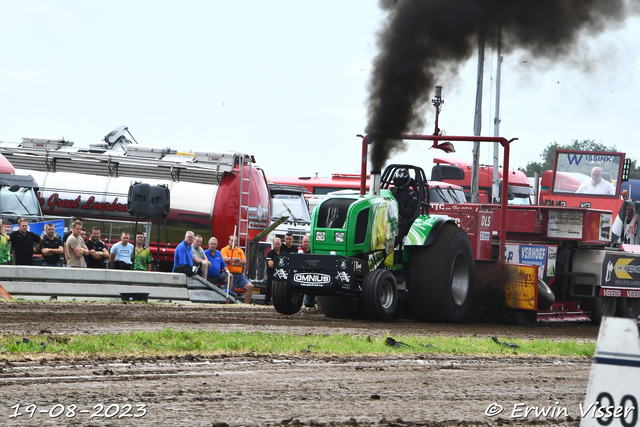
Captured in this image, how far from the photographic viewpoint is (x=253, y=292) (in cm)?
1873

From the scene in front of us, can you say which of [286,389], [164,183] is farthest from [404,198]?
[164,183]

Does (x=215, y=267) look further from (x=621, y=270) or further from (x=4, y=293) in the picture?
(x=621, y=270)

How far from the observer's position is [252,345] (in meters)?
8.12

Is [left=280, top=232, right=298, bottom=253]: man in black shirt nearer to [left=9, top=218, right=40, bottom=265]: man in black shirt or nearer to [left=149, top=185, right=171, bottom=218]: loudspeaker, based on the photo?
[left=149, top=185, right=171, bottom=218]: loudspeaker

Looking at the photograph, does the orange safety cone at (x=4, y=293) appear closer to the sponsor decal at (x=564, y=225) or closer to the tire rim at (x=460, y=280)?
the tire rim at (x=460, y=280)

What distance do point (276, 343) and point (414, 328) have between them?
3105mm

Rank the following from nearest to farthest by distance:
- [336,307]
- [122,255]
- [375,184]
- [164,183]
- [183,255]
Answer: [375,184] < [336,307] < [183,255] < [122,255] < [164,183]

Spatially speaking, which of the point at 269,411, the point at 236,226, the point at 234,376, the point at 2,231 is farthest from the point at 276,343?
the point at 236,226

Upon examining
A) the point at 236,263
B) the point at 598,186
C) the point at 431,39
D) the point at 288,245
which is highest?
the point at 431,39

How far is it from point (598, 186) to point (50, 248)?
11.1 meters

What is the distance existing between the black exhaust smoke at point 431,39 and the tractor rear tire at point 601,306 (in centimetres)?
432

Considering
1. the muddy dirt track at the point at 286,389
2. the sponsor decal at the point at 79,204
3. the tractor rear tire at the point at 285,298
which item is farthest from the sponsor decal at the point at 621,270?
the sponsor decal at the point at 79,204

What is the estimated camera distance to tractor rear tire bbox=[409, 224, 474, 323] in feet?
39.3

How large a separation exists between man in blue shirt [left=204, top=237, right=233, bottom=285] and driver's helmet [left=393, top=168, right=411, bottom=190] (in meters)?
6.01
